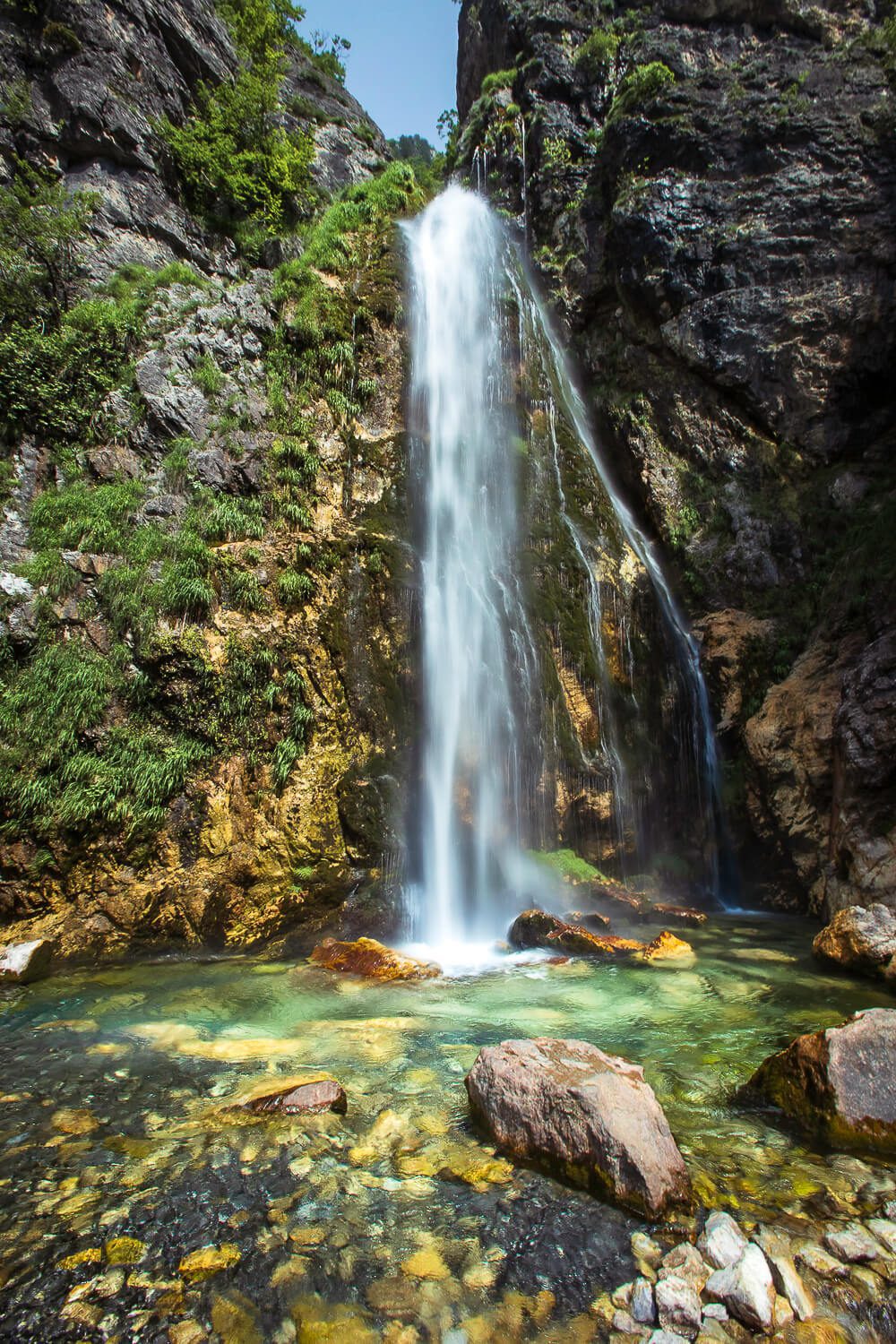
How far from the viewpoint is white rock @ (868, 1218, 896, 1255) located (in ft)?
8.87

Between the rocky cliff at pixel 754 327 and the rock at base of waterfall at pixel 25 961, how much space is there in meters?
10.3

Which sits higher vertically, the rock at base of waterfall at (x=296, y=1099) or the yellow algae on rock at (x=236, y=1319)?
the rock at base of waterfall at (x=296, y=1099)

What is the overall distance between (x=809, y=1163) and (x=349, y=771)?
6.86 m

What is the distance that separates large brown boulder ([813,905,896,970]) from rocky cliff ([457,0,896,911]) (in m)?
3.77

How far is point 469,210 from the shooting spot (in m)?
18.8

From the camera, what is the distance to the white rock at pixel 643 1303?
2.39 m

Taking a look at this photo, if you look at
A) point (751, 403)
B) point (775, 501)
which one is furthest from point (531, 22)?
point (775, 501)

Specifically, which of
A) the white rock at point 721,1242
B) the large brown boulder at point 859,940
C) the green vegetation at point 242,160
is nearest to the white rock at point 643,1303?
the white rock at point 721,1242

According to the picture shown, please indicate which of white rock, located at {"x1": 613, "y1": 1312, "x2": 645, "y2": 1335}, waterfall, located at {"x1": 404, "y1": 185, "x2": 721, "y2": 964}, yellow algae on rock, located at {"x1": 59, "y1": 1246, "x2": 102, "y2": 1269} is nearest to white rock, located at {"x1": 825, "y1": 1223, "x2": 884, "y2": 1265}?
white rock, located at {"x1": 613, "y1": 1312, "x2": 645, "y2": 1335}

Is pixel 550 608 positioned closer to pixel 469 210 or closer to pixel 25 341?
pixel 25 341

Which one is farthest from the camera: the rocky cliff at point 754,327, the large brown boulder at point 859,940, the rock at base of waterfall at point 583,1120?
the rocky cliff at point 754,327

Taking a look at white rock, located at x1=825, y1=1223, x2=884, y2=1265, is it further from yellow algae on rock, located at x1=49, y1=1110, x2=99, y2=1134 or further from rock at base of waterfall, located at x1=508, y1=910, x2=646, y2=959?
rock at base of waterfall, located at x1=508, y1=910, x2=646, y2=959

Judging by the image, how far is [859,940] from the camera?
6.63 m

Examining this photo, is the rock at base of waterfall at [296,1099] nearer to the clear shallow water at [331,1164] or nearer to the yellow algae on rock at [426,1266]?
the clear shallow water at [331,1164]
